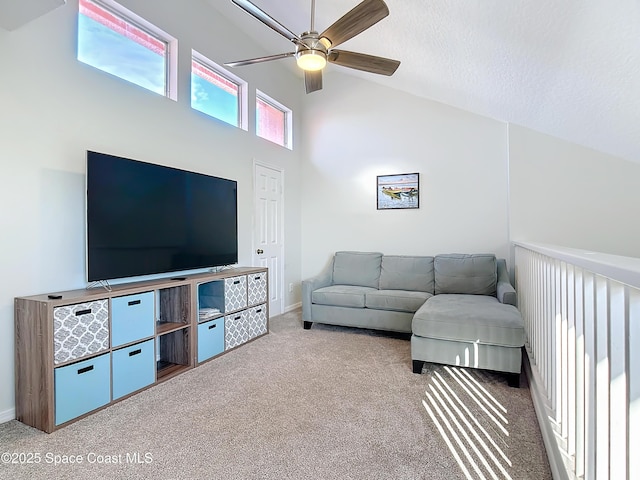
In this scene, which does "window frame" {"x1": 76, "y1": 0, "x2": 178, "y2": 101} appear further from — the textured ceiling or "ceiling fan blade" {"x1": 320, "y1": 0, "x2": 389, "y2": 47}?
"ceiling fan blade" {"x1": 320, "y1": 0, "x2": 389, "y2": 47}

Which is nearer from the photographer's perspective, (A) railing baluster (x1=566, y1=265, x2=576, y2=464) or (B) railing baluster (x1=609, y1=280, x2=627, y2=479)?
(B) railing baluster (x1=609, y1=280, x2=627, y2=479)

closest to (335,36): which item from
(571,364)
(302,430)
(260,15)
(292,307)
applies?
(260,15)

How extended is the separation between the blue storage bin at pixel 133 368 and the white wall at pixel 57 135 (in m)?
0.56

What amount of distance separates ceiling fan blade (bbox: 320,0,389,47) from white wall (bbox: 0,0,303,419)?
168cm

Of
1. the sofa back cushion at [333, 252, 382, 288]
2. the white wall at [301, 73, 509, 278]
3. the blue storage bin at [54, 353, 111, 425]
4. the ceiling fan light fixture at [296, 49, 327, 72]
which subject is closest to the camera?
the blue storage bin at [54, 353, 111, 425]

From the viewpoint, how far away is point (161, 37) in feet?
10.1

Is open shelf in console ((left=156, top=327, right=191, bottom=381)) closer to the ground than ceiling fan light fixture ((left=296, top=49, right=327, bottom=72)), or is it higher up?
closer to the ground

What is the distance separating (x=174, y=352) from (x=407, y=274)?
2.77m

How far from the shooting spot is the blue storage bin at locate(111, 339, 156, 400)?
228 cm

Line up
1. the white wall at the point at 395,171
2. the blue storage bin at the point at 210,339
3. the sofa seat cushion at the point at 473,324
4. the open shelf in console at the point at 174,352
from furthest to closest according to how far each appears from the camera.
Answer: the white wall at the point at 395,171 < the blue storage bin at the point at 210,339 < the open shelf in console at the point at 174,352 < the sofa seat cushion at the point at 473,324

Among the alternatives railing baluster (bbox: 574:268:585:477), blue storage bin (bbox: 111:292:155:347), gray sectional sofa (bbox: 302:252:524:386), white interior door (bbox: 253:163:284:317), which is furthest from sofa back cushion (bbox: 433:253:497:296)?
blue storage bin (bbox: 111:292:155:347)

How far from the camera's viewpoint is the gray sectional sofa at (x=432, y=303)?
8.44 feet

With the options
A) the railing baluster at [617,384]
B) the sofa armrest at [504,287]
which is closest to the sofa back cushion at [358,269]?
the sofa armrest at [504,287]

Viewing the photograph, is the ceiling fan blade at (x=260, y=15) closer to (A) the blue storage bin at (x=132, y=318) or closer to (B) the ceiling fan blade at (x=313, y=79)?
(B) the ceiling fan blade at (x=313, y=79)
